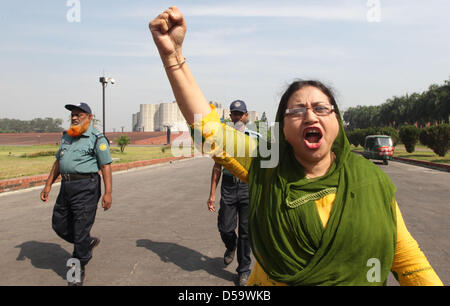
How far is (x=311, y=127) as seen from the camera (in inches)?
54.1

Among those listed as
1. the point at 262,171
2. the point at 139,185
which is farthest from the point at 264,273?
the point at 139,185

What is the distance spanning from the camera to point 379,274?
1.33m

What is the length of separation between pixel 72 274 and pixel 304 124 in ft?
11.0

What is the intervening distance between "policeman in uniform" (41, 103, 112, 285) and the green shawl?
286cm

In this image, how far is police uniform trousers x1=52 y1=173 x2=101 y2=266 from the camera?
377 centimetres

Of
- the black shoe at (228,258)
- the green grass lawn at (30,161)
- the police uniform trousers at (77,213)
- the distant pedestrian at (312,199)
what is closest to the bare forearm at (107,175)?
the police uniform trousers at (77,213)

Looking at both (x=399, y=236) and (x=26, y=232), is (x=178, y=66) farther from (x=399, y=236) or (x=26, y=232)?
(x=26, y=232)

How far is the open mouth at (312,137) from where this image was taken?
137cm

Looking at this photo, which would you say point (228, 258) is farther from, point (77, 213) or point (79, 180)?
point (79, 180)

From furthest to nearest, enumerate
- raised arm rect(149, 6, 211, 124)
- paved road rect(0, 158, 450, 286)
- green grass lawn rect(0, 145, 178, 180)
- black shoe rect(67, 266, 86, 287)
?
1. green grass lawn rect(0, 145, 178, 180)
2. paved road rect(0, 158, 450, 286)
3. black shoe rect(67, 266, 86, 287)
4. raised arm rect(149, 6, 211, 124)

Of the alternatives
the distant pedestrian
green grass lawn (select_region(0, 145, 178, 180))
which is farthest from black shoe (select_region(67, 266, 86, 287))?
green grass lawn (select_region(0, 145, 178, 180))

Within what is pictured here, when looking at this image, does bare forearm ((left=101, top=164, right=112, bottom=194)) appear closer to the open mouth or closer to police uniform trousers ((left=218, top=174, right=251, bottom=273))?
police uniform trousers ((left=218, top=174, right=251, bottom=273))

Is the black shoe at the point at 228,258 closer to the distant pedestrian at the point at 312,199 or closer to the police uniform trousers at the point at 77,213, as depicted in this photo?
the police uniform trousers at the point at 77,213

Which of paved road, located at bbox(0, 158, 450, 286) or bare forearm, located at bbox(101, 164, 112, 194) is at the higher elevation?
bare forearm, located at bbox(101, 164, 112, 194)
